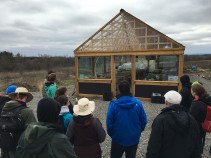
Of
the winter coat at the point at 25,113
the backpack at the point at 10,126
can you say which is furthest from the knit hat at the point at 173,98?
the backpack at the point at 10,126

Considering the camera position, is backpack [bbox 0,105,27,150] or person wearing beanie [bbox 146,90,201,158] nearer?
person wearing beanie [bbox 146,90,201,158]

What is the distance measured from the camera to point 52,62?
1981 inches

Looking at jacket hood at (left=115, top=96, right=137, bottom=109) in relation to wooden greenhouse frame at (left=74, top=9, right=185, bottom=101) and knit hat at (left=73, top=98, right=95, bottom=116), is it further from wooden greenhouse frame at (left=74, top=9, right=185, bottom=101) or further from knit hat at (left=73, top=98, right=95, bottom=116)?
wooden greenhouse frame at (left=74, top=9, right=185, bottom=101)

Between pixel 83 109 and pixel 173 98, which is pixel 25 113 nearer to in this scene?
pixel 83 109

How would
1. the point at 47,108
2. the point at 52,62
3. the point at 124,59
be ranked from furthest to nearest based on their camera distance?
1. the point at 52,62
2. the point at 124,59
3. the point at 47,108

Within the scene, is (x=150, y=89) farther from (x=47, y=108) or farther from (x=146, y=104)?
(x=47, y=108)

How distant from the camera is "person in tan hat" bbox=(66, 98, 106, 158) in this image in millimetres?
3271

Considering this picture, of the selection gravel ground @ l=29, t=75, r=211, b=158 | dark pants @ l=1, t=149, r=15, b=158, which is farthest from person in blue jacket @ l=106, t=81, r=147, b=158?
gravel ground @ l=29, t=75, r=211, b=158

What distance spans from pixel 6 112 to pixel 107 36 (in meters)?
9.74

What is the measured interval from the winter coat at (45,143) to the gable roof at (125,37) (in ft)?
31.9

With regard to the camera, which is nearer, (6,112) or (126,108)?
(6,112)

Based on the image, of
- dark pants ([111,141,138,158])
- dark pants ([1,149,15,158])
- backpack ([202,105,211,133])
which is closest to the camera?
dark pants ([1,149,15,158])

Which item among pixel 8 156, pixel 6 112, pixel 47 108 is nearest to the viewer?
pixel 47 108

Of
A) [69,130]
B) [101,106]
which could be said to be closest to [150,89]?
[101,106]
